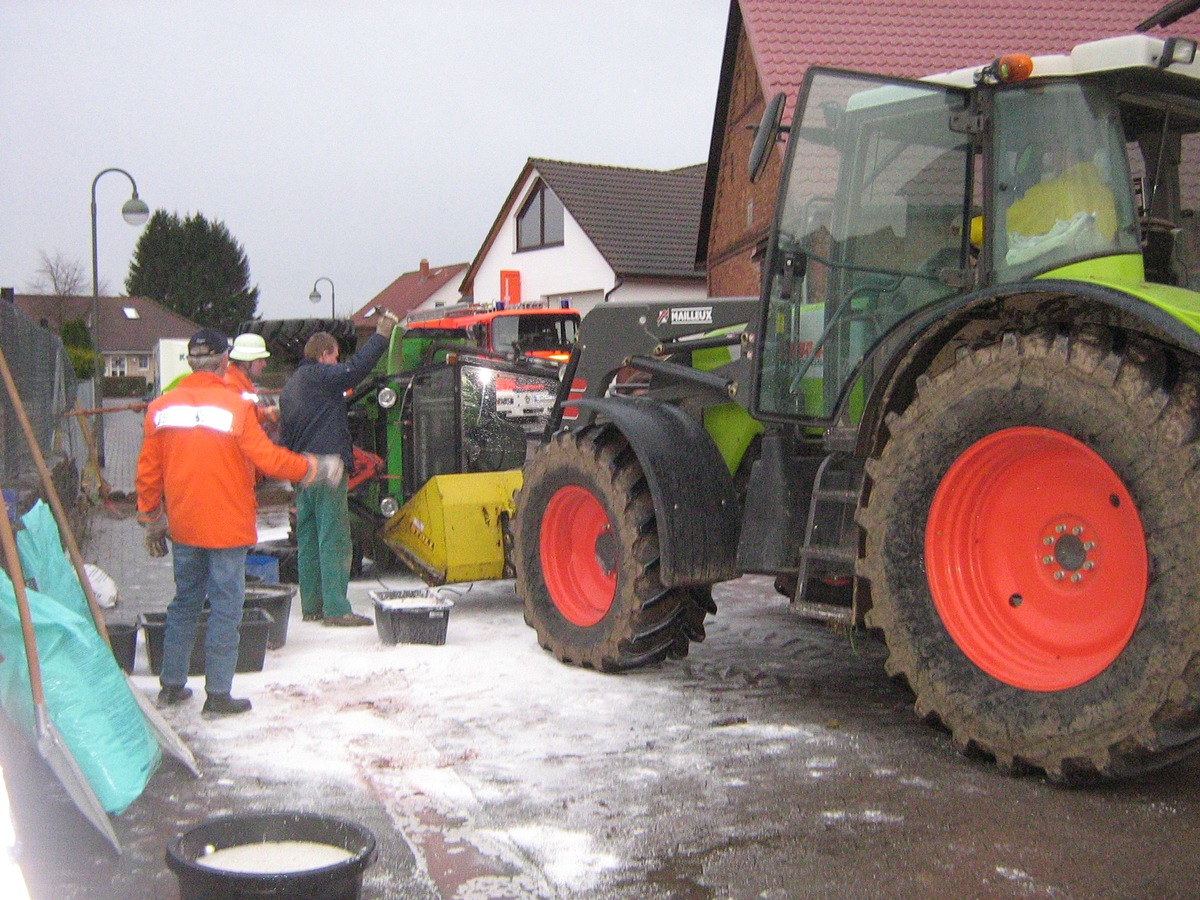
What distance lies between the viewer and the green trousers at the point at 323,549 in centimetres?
755

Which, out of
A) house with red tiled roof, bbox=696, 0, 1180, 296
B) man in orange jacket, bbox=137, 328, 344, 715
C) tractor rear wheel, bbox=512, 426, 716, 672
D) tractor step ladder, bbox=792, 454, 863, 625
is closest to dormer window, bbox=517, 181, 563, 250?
house with red tiled roof, bbox=696, 0, 1180, 296

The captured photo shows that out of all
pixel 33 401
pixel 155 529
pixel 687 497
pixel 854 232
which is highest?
pixel 854 232

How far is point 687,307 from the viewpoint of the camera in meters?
6.70

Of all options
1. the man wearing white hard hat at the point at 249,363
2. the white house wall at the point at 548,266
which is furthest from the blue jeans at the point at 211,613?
the white house wall at the point at 548,266

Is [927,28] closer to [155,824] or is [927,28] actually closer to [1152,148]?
[1152,148]

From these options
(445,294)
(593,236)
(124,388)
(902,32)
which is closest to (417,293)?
(445,294)

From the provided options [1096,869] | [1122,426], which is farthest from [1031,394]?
[1096,869]

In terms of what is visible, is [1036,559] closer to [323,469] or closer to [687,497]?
[687,497]

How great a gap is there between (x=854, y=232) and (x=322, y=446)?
3735mm

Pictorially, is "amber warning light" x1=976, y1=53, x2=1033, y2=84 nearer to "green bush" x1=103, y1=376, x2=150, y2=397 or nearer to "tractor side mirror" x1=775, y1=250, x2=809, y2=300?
"tractor side mirror" x1=775, y1=250, x2=809, y2=300

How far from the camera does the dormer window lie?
111 feet

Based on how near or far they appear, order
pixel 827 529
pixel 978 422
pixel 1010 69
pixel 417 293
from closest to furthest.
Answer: pixel 978 422 → pixel 1010 69 → pixel 827 529 → pixel 417 293

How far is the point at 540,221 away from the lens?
3425cm

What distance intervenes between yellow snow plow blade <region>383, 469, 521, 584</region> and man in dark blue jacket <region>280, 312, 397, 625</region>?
0.47 metres
